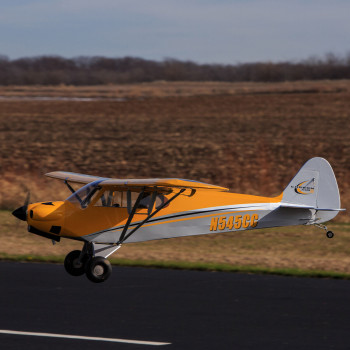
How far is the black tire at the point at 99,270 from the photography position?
15695mm

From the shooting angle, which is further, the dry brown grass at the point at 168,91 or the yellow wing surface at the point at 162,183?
the dry brown grass at the point at 168,91

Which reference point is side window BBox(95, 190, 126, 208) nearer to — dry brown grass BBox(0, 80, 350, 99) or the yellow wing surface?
the yellow wing surface

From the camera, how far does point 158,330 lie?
1283 cm

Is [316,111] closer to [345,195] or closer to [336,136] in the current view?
[336,136]

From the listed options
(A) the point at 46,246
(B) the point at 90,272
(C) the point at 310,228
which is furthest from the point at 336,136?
(B) the point at 90,272

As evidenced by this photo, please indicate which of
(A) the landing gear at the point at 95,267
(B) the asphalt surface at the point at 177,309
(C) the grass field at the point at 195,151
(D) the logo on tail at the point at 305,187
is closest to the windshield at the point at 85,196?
(A) the landing gear at the point at 95,267

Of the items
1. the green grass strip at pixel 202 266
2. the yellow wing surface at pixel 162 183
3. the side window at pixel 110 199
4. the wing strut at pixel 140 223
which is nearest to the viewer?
the yellow wing surface at pixel 162 183

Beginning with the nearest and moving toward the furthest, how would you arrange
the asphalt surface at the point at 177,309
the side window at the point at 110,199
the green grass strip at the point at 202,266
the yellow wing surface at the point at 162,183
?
the asphalt surface at the point at 177,309, the yellow wing surface at the point at 162,183, the side window at the point at 110,199, the green grass strip at the point at 202,266

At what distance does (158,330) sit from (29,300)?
3376 millimetres

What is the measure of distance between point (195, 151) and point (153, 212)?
2379 centimetres

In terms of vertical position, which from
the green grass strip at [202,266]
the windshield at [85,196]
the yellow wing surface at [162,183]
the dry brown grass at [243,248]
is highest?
the yellow wing surface at [162,183]

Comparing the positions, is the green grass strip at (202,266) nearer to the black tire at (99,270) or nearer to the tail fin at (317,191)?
the tail fin at (317,191)

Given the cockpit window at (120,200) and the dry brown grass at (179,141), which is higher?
the cockpit window at (120,200)

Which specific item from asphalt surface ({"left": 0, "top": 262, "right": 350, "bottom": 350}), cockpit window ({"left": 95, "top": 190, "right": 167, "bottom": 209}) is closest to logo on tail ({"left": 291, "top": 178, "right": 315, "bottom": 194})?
asphalt surface ({"left": 0, "top": 262, "right": 350, "bottom": 350})
